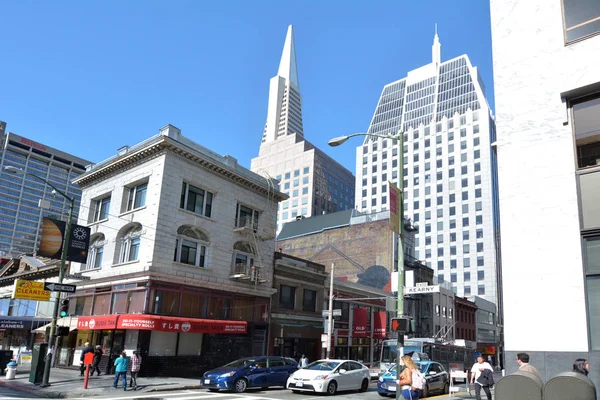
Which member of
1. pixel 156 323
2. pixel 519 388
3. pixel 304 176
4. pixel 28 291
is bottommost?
pixel 519 388

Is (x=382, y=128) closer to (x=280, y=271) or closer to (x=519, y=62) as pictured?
(x=280, y=271)

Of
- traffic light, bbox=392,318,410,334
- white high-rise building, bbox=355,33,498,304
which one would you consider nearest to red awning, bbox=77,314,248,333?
traffic light, bbox=392,318,410,334

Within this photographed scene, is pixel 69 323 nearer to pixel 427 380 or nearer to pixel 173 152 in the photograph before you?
pixel 173 152

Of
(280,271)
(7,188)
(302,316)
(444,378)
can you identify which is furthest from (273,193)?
(7,188)

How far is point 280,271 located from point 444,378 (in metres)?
14.9

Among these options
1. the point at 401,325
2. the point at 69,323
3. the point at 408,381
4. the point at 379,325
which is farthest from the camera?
the point at 379,325

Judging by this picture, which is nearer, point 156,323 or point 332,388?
point 332,388

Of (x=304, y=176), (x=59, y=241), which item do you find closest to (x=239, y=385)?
(x=59, y=241)

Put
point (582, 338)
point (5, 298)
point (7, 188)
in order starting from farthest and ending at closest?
point (7, 188), point (5, 298), point (582, 338)

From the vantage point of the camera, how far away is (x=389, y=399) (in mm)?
19953

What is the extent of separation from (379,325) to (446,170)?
228 ft

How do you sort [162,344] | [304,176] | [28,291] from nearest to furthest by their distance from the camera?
[28,291]
[162,344]
[304,176]

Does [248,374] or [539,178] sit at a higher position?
[539,178]

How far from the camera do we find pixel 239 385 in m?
20.3
